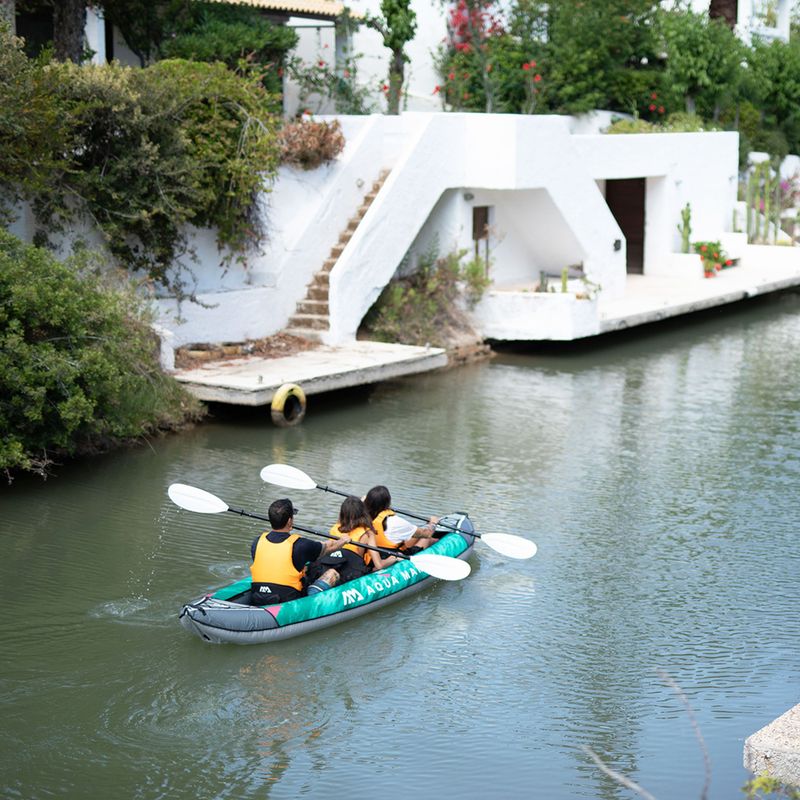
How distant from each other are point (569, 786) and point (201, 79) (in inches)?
464

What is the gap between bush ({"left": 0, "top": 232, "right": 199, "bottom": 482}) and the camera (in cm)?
1298

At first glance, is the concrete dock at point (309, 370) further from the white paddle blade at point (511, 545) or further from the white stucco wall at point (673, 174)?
the white stucco wall at point (673, 174)

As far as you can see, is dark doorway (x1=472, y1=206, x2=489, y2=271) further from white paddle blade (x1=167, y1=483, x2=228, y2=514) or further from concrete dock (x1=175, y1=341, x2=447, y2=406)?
white paddle blade (x1=167, y1=483, x2=228, y2=514)

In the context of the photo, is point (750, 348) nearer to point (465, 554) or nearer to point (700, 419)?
point (700, 419)

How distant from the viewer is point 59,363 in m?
13.1

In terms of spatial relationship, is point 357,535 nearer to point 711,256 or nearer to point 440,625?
point 440,625

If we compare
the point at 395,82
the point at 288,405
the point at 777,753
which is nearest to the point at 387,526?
the point at 777,753

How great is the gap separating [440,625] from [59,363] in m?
4.96

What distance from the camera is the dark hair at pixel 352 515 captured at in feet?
35.3

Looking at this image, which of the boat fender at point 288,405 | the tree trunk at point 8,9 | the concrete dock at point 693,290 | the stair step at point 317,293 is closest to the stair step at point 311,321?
the stair step at point 317,293

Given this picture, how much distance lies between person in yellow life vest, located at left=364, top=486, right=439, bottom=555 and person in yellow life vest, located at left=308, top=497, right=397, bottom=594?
7.8 inches

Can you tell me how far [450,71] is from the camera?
28766mm

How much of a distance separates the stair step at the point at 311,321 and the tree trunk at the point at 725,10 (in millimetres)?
16823

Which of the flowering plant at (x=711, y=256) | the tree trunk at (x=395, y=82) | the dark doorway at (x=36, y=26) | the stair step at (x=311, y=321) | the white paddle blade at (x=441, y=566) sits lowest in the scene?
the white paddle blade at (x=441, y=566)
